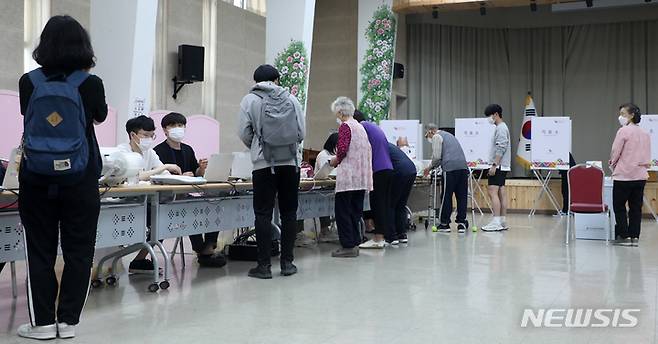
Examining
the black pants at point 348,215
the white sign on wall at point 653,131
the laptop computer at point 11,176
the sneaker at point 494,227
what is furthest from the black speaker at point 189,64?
the white sign on wall at point 653,131

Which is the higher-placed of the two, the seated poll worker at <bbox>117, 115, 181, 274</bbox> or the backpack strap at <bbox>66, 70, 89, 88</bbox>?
the backpack strap at <bbox>66, 70, 89, 88</bbox>

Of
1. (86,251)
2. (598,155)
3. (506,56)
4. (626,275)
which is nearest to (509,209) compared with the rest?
(598,155)

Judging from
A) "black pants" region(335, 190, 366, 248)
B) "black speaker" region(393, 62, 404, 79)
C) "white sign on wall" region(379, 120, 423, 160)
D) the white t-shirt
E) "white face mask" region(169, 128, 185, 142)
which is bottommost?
"black pants" region(335, 190, 366, 248)

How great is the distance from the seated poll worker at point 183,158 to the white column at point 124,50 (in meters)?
1.76

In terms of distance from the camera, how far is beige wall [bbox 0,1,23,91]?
22.2 ft

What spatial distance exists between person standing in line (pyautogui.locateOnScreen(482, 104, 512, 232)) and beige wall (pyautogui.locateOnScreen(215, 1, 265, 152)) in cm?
376

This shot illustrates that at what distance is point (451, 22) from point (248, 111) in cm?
997

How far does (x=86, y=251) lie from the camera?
3.08 meters

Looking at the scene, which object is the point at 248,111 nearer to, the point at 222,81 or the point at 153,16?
the point at 153,16

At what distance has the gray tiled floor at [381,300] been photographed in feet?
10.5

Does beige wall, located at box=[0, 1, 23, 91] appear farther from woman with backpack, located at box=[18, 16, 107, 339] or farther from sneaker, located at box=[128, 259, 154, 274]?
woman with backpack, located at box=[18, 16, 107, 339]

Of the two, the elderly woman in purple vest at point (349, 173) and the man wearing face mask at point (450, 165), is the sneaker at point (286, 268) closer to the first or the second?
the elderly woman in purple vest at point (349, 173)

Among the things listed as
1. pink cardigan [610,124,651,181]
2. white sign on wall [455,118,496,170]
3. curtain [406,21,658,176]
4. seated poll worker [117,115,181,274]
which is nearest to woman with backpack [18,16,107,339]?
seated poll worker [117,115,181,274]

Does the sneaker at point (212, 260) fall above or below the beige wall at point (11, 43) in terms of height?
below
